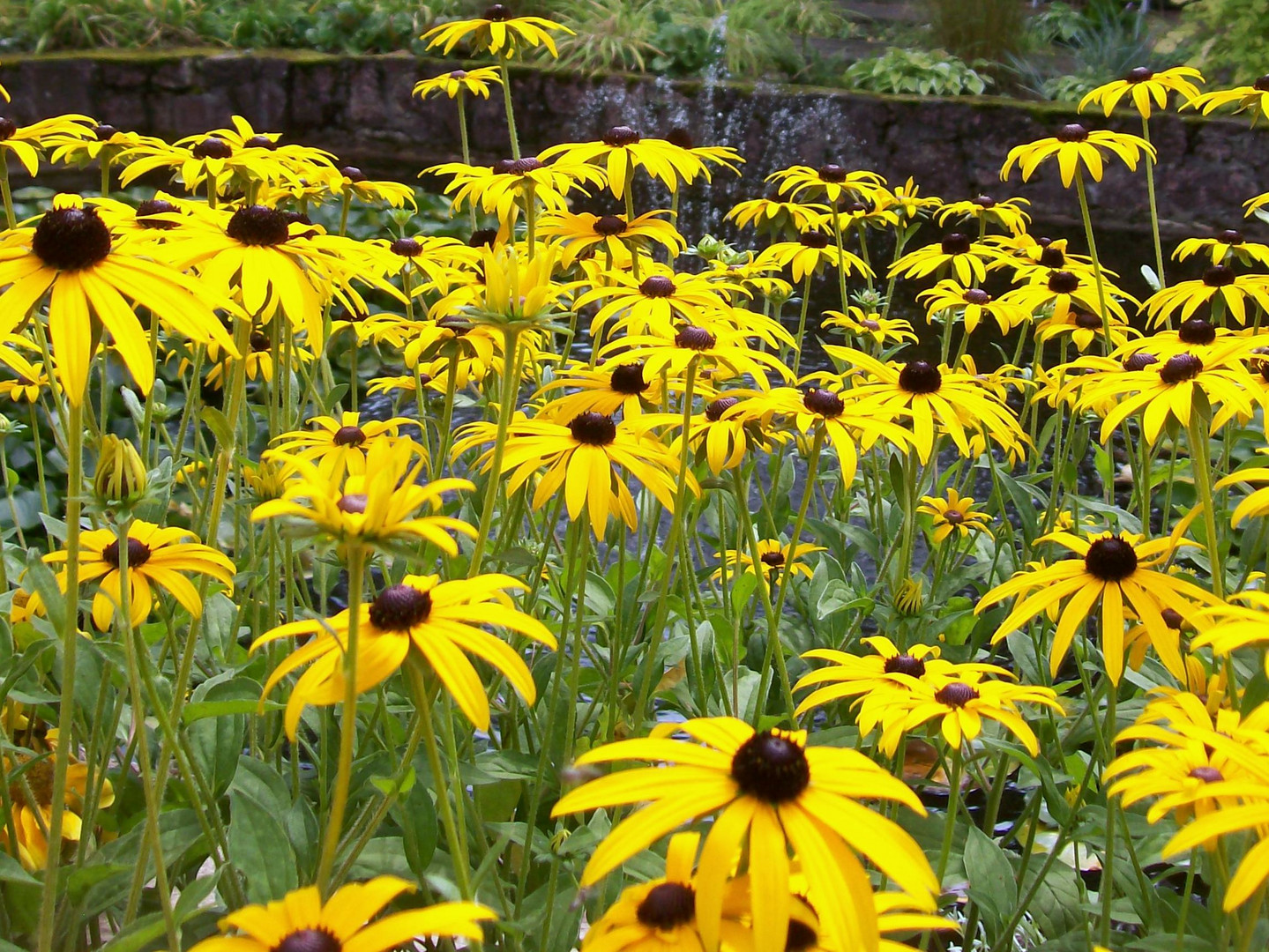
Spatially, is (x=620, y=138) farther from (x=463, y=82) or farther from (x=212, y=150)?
(x=463, y=82)

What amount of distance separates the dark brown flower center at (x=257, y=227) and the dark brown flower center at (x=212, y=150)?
521 millimetres

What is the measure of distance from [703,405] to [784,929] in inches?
39.7

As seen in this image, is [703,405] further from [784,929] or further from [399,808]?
[784,929]

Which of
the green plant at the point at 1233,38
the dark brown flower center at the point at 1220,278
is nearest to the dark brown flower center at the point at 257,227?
the dark brown flower center at the point at 1220,278

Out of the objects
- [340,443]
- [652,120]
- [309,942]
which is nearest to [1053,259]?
[340,443]

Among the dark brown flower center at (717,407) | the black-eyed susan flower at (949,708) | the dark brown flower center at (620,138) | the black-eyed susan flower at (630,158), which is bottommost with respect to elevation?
the black-eyed susan flower at (949,708)

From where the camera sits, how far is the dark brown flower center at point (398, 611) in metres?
0.76

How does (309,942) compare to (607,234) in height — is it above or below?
below

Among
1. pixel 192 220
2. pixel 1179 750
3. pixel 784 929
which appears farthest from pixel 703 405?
pixel 784 929

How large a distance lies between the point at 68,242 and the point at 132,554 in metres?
0.36

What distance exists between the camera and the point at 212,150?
1.61m

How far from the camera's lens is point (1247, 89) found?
2.20 meters

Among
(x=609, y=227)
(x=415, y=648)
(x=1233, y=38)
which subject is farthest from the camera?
(x=1233, y=38)

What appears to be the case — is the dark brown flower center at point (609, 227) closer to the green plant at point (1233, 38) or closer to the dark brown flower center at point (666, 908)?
the dark brown flower center at point (666, 908)
